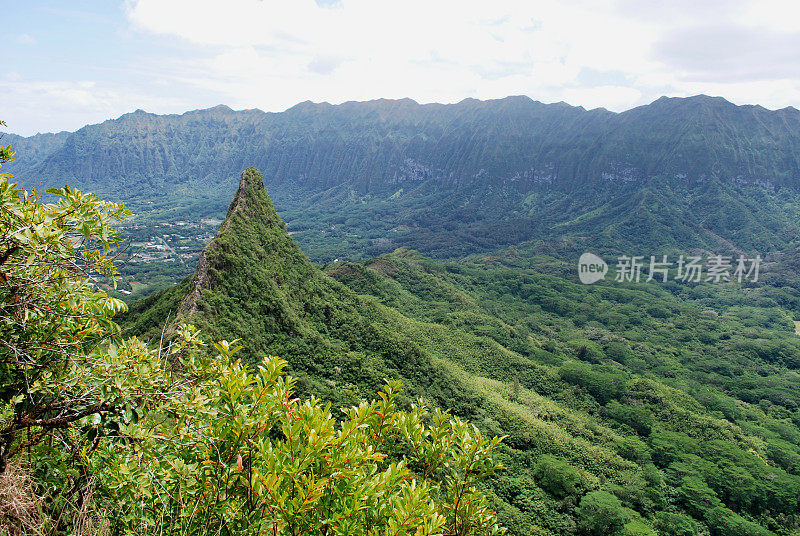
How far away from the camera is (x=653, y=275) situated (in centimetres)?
8681

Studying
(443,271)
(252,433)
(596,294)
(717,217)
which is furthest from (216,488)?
(717,217)

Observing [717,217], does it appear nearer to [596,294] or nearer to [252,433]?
[596,294]

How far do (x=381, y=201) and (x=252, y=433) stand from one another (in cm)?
19710

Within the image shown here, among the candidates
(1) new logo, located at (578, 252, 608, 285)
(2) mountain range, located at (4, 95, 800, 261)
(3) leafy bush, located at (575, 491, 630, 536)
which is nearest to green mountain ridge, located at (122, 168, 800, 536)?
(3) leafy bush, located at (575, 491, 630, 536)

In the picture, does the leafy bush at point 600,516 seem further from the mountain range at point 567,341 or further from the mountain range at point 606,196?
the mountain range at point 606,196

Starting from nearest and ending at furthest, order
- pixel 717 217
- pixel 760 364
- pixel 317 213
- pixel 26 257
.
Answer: pixel 26 257, pixel 760 364, pixel 717 217, pixel 317 213

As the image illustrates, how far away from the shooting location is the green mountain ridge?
22.8 metres

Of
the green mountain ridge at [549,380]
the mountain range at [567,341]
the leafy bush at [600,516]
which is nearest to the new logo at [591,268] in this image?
the mountain range at [567,341]

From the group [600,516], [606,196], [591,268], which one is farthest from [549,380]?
[606,196]

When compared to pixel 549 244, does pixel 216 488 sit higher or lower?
higher

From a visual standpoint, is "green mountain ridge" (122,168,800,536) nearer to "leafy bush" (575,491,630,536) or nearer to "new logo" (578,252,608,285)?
"leafy bush" (575,491,630,536)

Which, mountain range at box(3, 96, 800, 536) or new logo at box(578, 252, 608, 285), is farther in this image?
new logo at box(578, 252, 608, 285)

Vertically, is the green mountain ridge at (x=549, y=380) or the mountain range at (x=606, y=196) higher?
the mountain range at (x=606, y=196)

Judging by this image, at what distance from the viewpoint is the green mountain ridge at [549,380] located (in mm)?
22766
